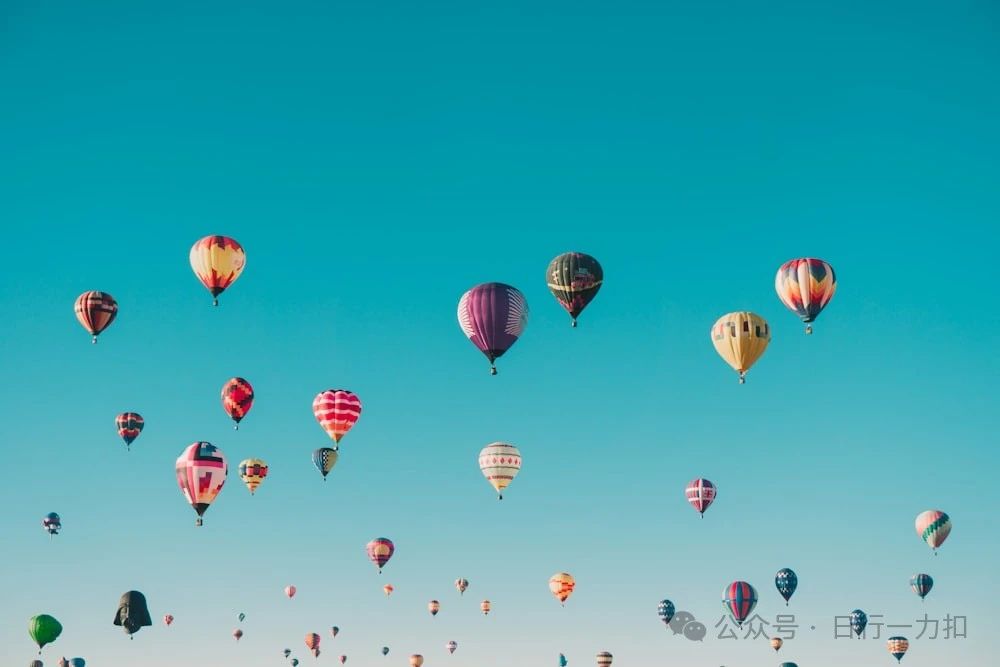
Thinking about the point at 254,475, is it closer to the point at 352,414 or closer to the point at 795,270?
the point at 352,414

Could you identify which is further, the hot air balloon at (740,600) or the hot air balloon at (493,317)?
the hot air balloon at (740,600)

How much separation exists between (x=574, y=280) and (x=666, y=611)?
1378 inches

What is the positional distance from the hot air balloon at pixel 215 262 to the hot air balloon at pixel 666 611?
36.9 metres

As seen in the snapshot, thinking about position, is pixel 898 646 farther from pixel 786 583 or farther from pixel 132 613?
pixel 132 613

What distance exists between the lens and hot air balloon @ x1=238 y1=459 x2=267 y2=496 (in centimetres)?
6706

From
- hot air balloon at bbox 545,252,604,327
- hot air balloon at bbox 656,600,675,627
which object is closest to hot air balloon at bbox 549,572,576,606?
hot air balloon at bbox 656,600,675,627

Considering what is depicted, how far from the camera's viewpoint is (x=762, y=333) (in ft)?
181

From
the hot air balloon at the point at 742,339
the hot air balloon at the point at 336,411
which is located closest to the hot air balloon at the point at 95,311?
the hot air balloon at the point at 336,411

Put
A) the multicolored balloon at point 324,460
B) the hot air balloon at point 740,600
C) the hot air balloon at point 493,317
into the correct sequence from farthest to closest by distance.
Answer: the hot air balloon at point 740,600
the multicolored balloon at point 324,460
the hot air balloon at point 493,317

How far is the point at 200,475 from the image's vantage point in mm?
55500

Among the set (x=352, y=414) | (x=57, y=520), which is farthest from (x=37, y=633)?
(x=352, y=414)

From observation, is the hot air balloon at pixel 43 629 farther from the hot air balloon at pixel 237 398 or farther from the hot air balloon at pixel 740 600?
the hot air balloon at pixel 740 600

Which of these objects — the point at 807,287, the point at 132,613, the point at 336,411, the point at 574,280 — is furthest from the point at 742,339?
the point at 132,613

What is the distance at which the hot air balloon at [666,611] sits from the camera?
82062mm
